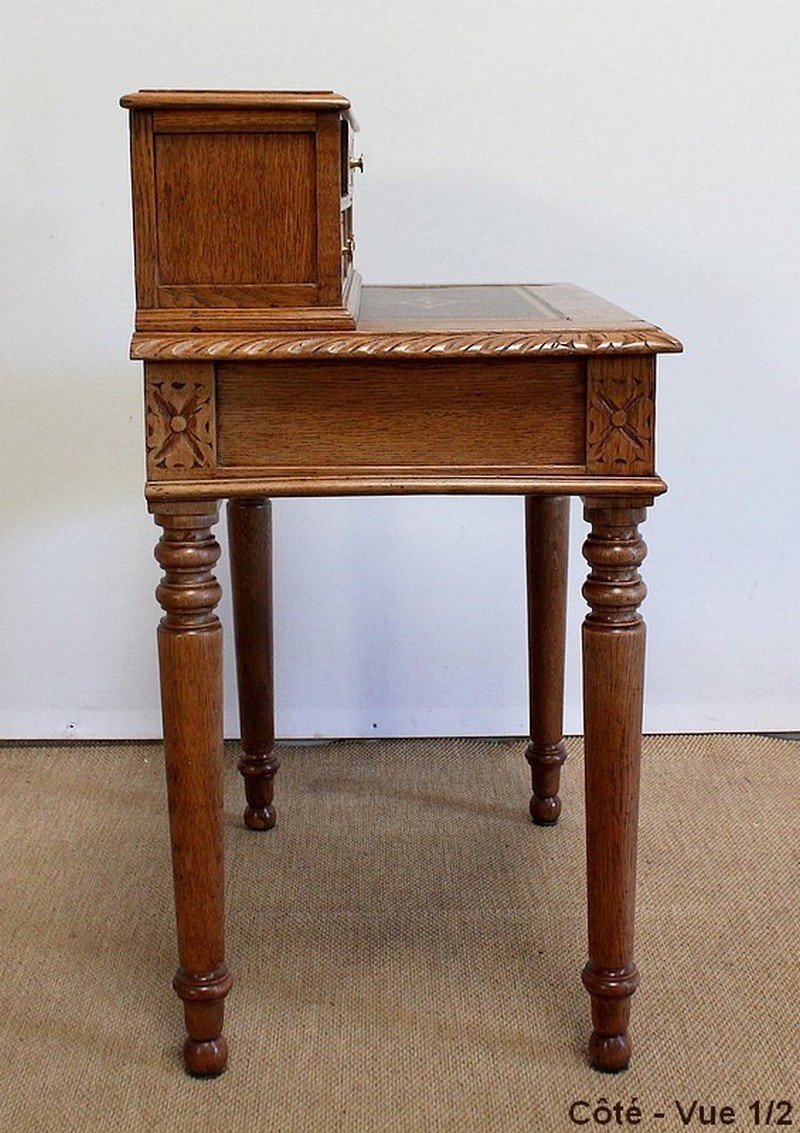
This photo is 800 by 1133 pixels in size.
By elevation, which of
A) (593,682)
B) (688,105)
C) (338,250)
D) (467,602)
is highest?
(688,105)

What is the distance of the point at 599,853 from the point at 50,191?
52.2 inches

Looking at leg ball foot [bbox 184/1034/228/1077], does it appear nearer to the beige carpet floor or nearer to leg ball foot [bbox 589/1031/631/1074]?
the beige carpet floor

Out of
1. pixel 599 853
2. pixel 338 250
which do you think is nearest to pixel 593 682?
pixel 599 853

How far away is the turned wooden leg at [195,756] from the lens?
138 cm

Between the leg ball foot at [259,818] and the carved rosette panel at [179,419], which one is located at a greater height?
the carved rosette panel at [179,419]

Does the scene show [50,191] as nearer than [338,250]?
No

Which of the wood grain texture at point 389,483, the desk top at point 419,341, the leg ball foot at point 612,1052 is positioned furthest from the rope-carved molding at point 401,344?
the leg ball foot at point 612,1052

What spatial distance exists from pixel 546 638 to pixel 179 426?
794mm

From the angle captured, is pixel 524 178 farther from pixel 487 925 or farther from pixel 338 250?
pixel 487 925

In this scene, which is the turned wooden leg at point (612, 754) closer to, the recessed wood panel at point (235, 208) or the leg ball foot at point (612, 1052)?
the leg ball foot at point (612, 1052)

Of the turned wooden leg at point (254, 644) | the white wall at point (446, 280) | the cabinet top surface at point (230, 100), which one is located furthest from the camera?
the white wall at point (446, 280)

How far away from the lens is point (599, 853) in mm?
1458

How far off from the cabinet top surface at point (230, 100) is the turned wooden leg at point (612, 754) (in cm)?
44

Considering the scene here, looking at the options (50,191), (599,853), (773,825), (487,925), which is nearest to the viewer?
(599,853)
